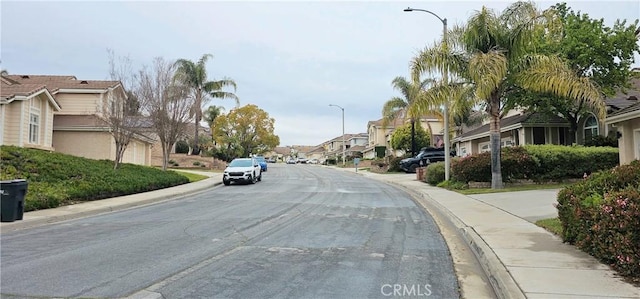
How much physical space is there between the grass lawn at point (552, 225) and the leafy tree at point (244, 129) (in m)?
49.6

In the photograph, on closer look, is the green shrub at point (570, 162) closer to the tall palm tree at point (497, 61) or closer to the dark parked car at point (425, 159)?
the tall palm tree at point (497, 61)

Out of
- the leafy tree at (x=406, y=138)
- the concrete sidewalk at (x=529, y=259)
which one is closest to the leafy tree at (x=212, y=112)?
the leafy tree at (x=406, y=138)

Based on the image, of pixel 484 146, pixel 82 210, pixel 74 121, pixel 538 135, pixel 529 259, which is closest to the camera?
pixel 529 259

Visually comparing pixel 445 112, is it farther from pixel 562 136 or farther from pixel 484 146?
pixel 484 146

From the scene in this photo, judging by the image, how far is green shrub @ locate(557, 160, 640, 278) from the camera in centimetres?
573

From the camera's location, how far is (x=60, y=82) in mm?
33938

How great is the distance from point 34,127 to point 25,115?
1.66 metres

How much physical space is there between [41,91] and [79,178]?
10995mm

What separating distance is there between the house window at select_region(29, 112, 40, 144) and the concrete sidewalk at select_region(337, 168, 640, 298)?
76.6ft

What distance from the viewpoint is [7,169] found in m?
16.0

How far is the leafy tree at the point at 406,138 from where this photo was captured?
172 feet

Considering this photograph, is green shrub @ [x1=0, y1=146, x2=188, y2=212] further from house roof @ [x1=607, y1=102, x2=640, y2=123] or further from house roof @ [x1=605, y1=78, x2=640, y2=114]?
house roof @ [x1=605, y1=78, x2=640, y2=114]

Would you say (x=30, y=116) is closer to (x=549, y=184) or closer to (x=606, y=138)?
(x=549, y=184)

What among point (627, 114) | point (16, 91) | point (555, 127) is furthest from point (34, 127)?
point (555, 127)
